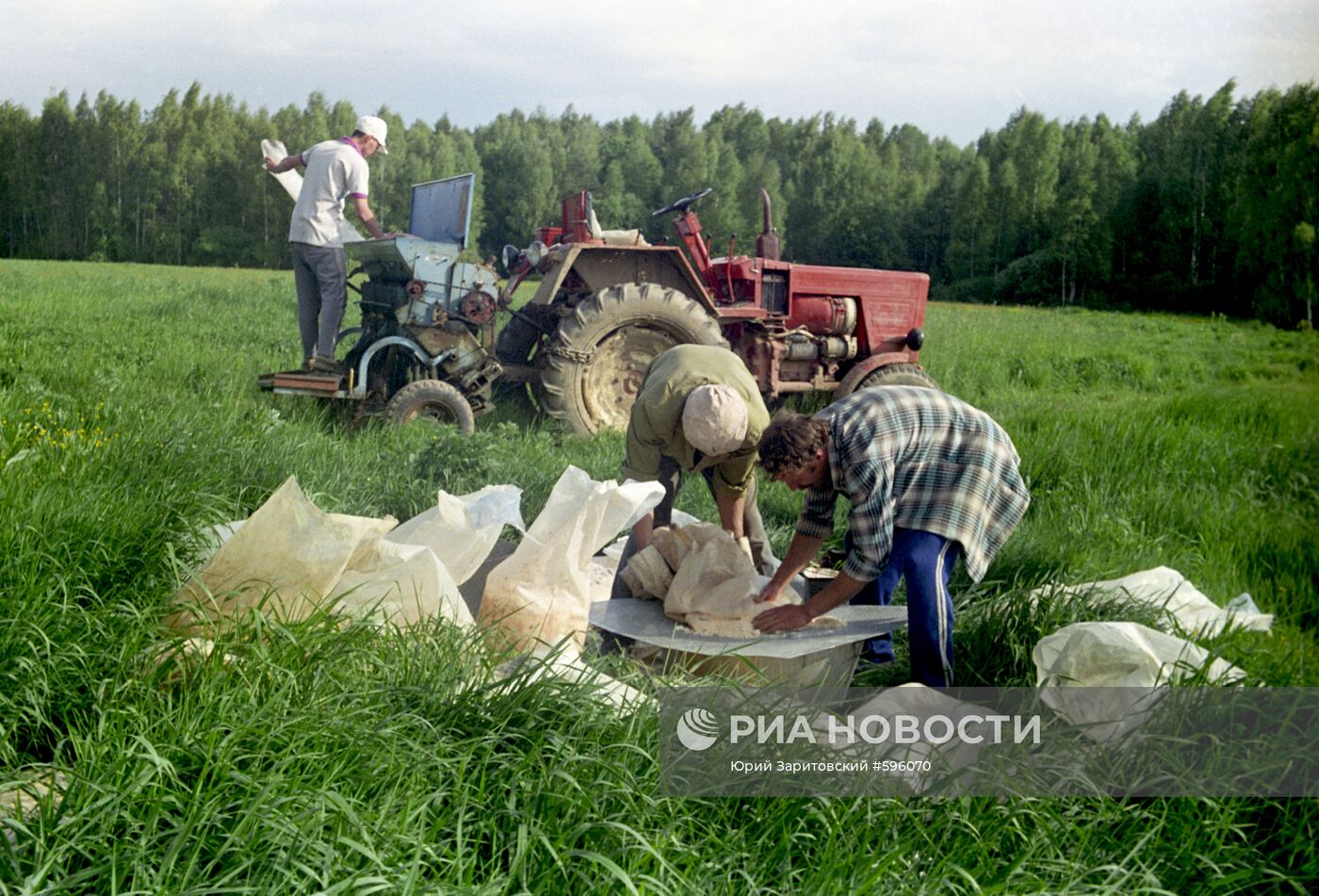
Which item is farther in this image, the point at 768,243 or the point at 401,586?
the point at 768,243

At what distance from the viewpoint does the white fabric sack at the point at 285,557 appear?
2654 millimetres

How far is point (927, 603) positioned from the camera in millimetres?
2994

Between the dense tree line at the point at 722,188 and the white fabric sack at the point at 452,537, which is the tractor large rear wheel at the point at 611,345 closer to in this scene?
the dense tree line at the point at 722,188

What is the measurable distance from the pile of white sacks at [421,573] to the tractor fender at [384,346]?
2679 millimetres

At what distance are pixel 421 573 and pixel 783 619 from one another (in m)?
1.07

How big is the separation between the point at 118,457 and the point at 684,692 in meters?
2.42

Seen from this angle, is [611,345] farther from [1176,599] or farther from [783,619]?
[1176,599]

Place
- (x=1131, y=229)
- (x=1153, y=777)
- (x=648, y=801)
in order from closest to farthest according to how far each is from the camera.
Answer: (x=648, y=801), (x=1153, y=777), (x=1131, y=229)

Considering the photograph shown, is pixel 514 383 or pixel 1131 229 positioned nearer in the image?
pixel 514 383

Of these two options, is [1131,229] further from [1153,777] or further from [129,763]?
[129,763]

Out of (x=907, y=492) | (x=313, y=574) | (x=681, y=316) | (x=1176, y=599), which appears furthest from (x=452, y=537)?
(x=681, y=316)

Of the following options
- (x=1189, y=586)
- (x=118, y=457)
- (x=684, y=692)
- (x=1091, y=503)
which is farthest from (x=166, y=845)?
(x=1091, y=503)

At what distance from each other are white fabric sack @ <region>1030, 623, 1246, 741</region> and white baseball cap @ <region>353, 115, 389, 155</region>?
486 centimetres

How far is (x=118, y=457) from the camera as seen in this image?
145 inches
